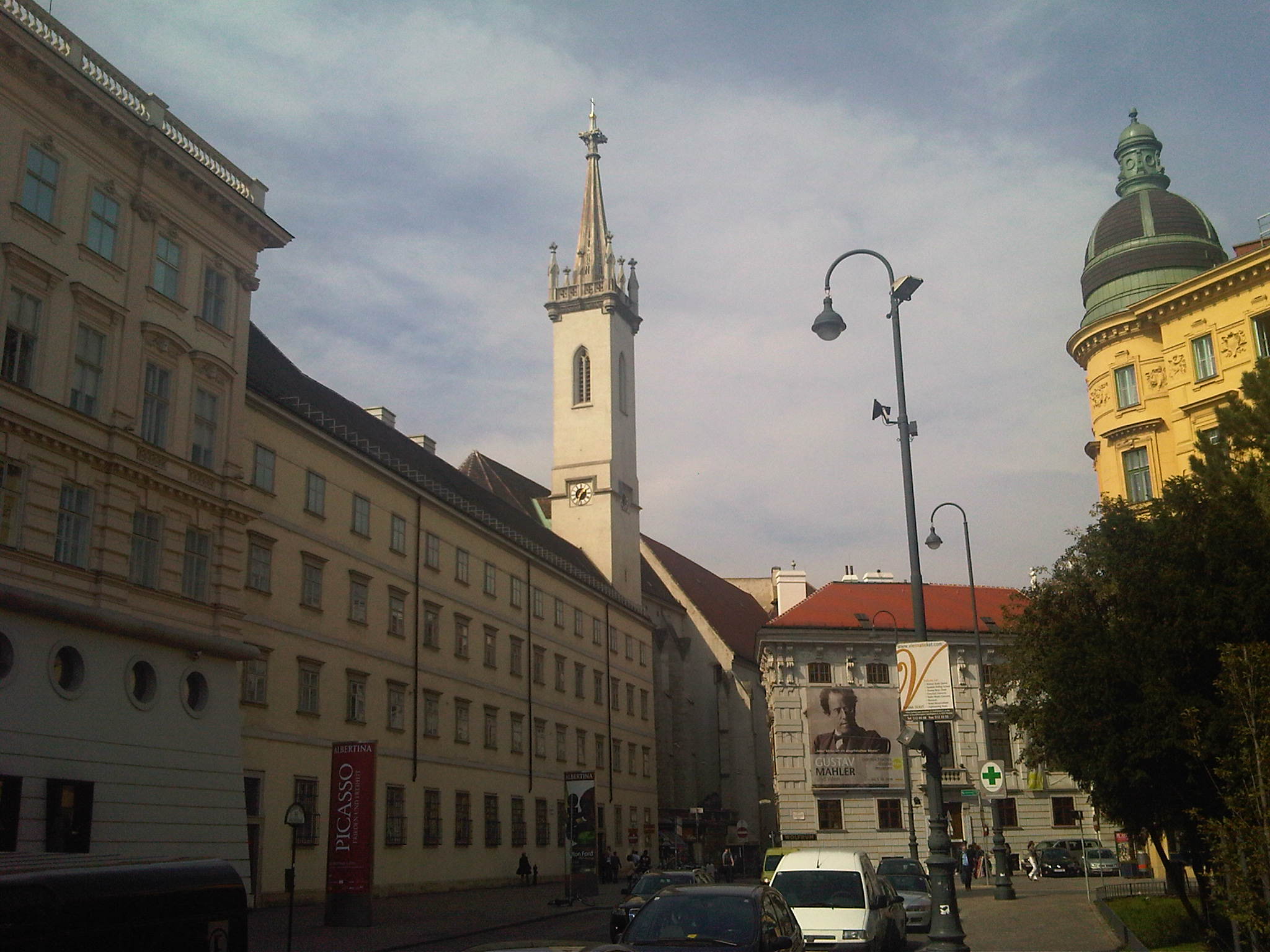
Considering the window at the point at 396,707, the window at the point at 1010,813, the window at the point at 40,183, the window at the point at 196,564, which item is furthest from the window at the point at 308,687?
the window at the point at 1010,813

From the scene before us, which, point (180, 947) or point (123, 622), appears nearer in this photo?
point (180, 947)

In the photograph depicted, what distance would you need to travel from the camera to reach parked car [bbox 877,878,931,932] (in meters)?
25.3

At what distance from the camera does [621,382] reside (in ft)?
254

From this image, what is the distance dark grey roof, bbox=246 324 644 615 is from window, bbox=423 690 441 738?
740 cm

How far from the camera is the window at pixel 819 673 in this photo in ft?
210

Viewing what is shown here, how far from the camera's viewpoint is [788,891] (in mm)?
17797

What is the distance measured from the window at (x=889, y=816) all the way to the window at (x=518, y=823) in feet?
63.1

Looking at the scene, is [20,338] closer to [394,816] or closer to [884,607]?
[394,816]

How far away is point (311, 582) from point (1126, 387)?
88.7 ft

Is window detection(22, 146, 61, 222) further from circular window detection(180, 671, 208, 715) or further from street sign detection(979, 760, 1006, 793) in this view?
street sign detection(979, 760, 1006, 793)

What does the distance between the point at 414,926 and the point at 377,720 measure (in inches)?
483

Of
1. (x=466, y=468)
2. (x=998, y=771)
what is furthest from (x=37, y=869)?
(x=466, y=468)

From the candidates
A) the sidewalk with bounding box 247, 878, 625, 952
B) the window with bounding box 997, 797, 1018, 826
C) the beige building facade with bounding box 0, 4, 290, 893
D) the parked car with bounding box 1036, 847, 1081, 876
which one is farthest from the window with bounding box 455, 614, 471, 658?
the window with bounding box 997, 797, 1018, 826

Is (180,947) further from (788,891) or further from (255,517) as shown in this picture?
(255,517)
